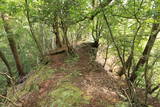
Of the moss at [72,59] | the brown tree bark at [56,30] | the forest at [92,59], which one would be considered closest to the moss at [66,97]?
the forest at [92,59]

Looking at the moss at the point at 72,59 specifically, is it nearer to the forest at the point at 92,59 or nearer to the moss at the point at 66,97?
the forest at the point at 92,59

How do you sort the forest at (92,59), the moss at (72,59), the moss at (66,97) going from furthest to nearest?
the moss at (72,59)
the moss at (66,97)
the forest at (92,59)

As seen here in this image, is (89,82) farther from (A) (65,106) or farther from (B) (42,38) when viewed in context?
(B) (42,38)

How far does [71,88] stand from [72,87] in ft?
0.19

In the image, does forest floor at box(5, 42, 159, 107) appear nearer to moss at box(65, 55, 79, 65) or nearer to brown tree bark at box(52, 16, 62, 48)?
moss at box(65, 55, 79, 65)

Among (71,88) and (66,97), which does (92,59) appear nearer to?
(71,88)

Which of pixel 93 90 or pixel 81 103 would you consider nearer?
pixel 81 103

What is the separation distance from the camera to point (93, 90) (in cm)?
398

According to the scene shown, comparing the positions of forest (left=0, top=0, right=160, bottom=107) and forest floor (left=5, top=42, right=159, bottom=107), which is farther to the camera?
forest floor (left=5, top=42, right=159, bottom=107)

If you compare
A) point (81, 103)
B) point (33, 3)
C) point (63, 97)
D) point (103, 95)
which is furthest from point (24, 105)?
point (33, 3)

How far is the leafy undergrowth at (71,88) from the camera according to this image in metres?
3.58

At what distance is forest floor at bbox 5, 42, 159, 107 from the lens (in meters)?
3.58

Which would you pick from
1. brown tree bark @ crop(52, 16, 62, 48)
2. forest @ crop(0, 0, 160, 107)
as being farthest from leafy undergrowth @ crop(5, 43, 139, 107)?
brown tree bark @ crop(52, 16, 62, 48)

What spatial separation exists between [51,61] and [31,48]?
3.81 meters
